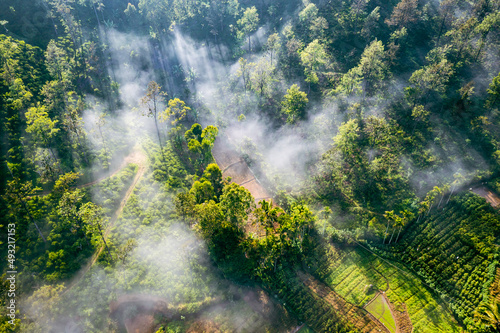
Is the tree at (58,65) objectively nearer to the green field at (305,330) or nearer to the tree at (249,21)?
the tree at (249,21)

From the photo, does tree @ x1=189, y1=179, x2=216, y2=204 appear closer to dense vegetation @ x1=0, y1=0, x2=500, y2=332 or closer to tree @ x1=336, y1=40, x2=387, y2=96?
dense vegetation @ x1=0, y1=0, x2=500, y2=332

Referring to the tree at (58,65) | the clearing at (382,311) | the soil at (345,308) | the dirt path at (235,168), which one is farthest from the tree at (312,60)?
the tree at (58,65)

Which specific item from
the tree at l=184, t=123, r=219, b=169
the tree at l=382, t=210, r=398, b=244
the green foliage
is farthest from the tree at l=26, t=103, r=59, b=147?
the green foliage

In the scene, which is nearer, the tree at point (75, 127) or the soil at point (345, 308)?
the soil at point (345, 308)

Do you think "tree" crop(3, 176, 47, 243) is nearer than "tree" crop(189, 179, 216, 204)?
Yes

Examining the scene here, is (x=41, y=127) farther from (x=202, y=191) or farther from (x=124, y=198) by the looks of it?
(x=202, y=191)

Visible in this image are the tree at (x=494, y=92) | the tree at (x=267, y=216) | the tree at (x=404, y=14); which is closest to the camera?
the tree at (x=267, y=216)

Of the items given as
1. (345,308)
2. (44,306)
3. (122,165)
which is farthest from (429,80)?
(44,306)

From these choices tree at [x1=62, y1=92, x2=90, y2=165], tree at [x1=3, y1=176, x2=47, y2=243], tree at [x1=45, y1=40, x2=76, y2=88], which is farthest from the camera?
tree at [x1=45, y1=40, x2=76, y2=88]
